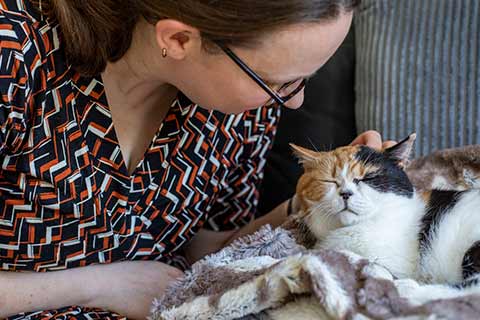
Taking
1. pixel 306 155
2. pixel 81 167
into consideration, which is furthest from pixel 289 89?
pixel 81 167

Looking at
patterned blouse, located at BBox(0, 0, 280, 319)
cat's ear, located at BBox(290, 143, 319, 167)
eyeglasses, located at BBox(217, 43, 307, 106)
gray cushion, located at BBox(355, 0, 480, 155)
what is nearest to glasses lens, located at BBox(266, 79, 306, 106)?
eyeglasses, located at BBox(217, 43, 307, 106)

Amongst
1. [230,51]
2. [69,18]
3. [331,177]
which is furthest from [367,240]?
[69,18]

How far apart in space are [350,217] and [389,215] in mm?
62

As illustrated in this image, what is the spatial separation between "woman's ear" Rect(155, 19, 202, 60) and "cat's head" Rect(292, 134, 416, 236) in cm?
30

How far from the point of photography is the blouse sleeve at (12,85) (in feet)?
3.00

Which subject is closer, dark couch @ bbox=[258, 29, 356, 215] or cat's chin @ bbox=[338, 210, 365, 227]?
cat's chin @ bbox=[338, 210, 365, 227]

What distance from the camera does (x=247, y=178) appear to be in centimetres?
132

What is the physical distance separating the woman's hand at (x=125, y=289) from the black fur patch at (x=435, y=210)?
1.60 ft

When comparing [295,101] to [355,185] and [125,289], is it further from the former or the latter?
[125,289]

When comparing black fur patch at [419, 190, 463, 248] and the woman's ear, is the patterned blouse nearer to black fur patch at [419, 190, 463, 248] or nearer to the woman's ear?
the woman's ear

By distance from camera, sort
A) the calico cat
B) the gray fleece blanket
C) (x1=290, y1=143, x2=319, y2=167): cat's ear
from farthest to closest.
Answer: (x1=290, y1=143, x2=319, y2=167): cat's ear, the calico cat, the gray fleece blanket

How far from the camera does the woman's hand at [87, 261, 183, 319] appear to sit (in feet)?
3.65

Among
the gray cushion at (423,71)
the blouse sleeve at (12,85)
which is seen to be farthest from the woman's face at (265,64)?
the gray cushion at (423,71)

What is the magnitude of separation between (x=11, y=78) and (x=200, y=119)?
0.35 m
